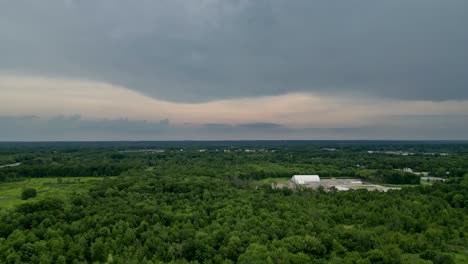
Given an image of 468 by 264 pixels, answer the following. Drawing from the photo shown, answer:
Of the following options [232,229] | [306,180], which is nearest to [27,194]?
[232,229]

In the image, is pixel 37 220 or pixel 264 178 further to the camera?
pixel 264 178

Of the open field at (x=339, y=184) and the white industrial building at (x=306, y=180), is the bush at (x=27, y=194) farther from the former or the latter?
the white industrial building at (x=306, y=180)

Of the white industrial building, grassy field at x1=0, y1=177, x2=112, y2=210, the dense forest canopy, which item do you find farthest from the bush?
the white industrial building

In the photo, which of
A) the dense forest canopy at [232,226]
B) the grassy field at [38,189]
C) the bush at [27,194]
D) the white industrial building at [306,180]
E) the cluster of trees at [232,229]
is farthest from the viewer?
the white industrial building at [306,180]

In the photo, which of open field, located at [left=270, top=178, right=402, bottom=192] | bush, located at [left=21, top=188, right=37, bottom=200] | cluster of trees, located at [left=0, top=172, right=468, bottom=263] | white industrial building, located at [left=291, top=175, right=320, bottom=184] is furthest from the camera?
white industrial building, located at [left=291, top=175, right=320, bottom=184]

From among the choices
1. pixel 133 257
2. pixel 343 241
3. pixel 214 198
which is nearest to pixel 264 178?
pixel 214 198

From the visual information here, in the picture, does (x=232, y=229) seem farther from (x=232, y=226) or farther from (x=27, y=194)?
(x=27, y=194)

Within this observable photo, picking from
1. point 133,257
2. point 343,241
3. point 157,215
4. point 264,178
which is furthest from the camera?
point 264,178

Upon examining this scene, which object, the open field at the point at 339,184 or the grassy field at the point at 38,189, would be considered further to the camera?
the open field at the point at 339,184

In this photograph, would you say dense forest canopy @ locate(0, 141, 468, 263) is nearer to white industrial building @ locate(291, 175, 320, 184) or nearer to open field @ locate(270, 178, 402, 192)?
open field @ locate(270, 178, 402, 192)

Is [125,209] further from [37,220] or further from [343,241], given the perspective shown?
[343,241]

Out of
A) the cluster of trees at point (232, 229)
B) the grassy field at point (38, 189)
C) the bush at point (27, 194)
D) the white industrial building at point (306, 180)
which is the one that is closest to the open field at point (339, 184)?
the white industrial building at point (306, 180)
